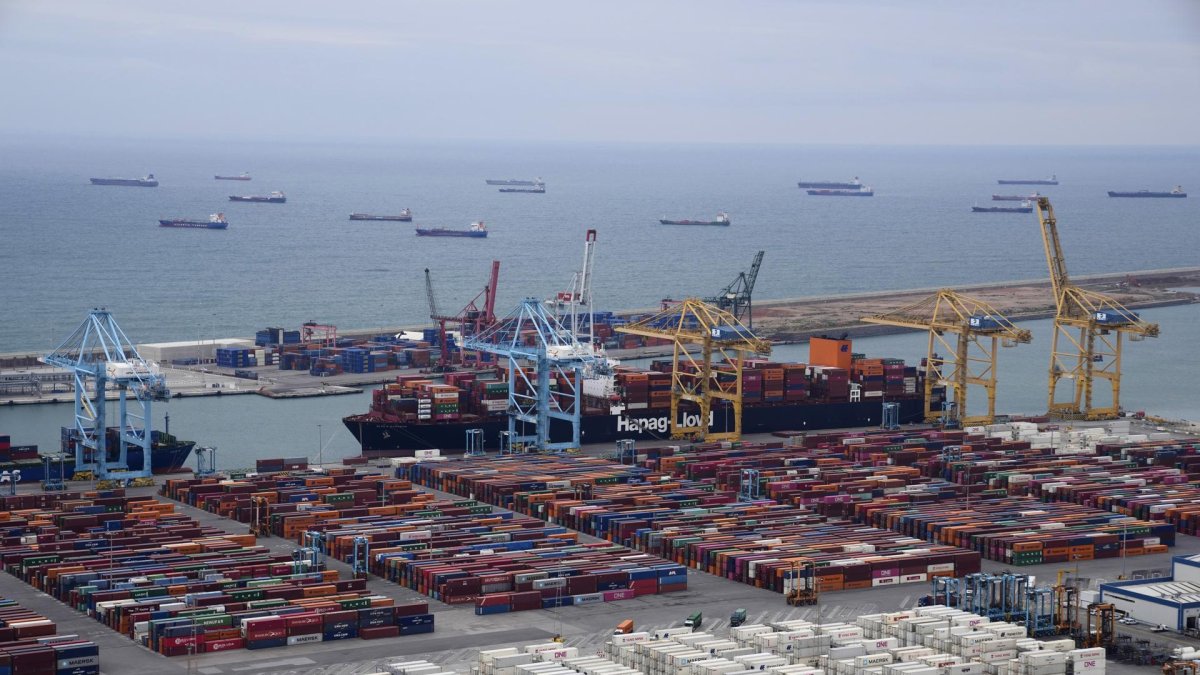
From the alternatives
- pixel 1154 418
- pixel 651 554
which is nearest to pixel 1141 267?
pixel 1154 418

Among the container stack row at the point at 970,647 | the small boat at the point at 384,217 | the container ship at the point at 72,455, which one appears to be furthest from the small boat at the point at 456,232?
the container stack row at the point at 970,647

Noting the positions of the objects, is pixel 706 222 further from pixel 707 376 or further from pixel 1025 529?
pixel 1025 529

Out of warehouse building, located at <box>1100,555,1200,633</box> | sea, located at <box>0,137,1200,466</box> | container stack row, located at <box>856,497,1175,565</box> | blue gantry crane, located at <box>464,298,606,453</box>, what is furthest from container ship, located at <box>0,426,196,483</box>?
warehouse building, located at <box>1100,555,1200,633</box>

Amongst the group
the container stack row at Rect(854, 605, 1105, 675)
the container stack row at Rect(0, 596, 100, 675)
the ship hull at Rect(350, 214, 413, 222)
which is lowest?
the container stack row at Rect(0, 596, 100, 675)

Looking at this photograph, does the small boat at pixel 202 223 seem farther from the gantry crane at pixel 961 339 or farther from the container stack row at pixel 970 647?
the container stack row at pixel 970 647

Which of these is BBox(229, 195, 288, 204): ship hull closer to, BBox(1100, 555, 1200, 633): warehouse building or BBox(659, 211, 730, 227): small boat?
BBox(659, 211, 730, 227): small boat

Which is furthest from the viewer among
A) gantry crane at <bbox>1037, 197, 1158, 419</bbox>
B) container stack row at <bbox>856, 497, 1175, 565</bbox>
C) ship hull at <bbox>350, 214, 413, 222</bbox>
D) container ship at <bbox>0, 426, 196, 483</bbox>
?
ship hull at <bbox>350, 214, 413, 222</bbox>

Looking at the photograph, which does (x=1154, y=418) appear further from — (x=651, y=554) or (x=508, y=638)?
Result: (x=508, y=638)
